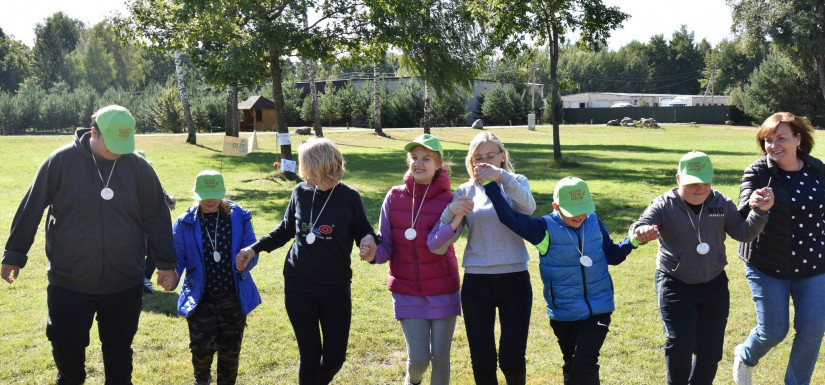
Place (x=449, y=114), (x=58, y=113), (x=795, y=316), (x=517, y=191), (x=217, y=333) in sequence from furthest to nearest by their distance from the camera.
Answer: (x=449, y=114) → (x=58, y=113) → (x=217, y=333) → (x=795, y=316) → (x=517, y=191)

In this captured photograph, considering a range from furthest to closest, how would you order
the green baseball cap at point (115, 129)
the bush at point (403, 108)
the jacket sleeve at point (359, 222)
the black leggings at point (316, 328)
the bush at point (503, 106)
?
the bush at point (503, 106) → the bush at point (403, 108) → the jacket sleeve at point (359, 222) → the black leggings at point (316, 328) → the green baseball cap at point (115, 129)

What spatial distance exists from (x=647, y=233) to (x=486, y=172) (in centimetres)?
104

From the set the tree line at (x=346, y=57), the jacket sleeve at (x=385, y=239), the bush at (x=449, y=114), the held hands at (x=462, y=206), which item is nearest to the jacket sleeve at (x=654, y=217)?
the held hands at (x=462, y=206)

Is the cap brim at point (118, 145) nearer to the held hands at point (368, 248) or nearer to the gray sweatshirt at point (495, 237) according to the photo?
the held hands at point (368, 248)

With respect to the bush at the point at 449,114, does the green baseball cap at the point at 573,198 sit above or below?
below

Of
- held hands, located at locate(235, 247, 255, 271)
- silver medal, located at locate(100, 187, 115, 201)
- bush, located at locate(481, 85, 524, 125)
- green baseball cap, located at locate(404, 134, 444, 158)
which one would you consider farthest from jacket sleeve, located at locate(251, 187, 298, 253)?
bush, located at locate(481, 85, 524, 125)

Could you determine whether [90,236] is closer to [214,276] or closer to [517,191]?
[214,276]

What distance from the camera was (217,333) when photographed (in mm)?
Result: 4457

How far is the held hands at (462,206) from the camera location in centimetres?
376

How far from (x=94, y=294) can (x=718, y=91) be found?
419ft

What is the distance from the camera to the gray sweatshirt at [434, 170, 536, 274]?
3949 millimetres

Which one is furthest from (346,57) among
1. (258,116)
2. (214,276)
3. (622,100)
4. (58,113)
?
(622,100)

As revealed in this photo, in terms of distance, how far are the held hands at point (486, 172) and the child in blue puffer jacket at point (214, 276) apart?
1.66 m

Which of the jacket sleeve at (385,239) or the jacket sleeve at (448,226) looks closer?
the jacket sleeve at (448,226)
